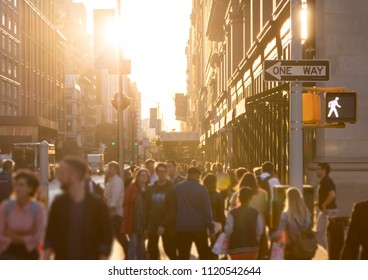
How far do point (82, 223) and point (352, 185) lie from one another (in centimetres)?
1493

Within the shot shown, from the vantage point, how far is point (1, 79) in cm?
8438

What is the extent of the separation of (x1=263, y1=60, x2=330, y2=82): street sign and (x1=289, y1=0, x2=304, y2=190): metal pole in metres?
0.20

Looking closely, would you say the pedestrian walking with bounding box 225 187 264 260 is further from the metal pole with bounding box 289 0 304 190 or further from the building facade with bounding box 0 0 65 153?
the building facade with bounding box 0 0 65 153

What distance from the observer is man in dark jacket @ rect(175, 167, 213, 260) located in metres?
11.3

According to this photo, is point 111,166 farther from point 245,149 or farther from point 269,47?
point 245,149

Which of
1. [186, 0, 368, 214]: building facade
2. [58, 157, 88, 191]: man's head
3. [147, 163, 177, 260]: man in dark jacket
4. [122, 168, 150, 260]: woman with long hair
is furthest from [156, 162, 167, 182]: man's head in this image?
[186, 0, 368, 214]: building facade

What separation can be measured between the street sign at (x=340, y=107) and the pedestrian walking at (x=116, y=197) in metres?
3.71

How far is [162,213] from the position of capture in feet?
38.3

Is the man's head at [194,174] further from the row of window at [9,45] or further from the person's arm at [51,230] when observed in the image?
the row of window at [9,45]

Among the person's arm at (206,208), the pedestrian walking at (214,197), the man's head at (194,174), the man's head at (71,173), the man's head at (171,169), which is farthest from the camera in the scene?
the man's head at (171,169)

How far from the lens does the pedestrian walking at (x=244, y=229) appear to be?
377 inches

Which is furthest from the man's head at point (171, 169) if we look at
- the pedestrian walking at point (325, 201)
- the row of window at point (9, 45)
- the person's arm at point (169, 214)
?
the row of window at point (9, 45)

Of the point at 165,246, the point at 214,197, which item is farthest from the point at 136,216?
the point at 214,197
